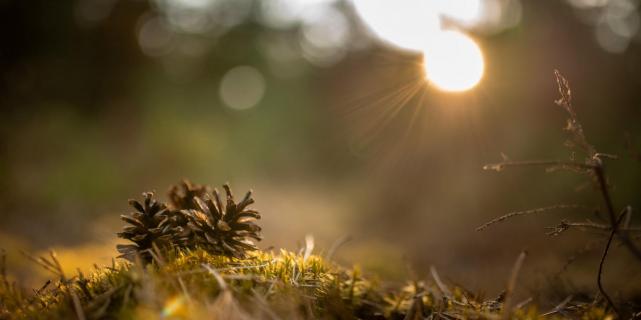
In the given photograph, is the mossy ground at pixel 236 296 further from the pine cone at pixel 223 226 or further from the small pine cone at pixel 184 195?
the small pine cone at pixel 184 195

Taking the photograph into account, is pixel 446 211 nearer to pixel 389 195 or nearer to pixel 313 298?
pixel 389 195

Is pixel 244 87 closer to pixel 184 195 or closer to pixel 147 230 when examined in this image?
pixel 184 195

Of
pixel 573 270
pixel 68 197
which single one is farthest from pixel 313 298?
pixel 68 197

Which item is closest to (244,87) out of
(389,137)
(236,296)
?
(389,137)

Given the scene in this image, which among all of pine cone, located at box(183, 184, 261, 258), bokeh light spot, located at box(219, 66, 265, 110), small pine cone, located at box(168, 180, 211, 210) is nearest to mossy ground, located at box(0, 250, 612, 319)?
pine cone, located at box(183, 184, 261, 258)

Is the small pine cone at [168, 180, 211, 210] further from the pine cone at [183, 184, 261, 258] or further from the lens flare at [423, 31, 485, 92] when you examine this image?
the lens flare at [423, 31, 485, 92]

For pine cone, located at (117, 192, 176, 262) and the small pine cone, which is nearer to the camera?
pine cone, located at (117, 192, 176, 262)

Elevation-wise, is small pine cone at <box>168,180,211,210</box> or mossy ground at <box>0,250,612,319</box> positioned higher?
small pine cone at <box>168,180,211,210</box>
